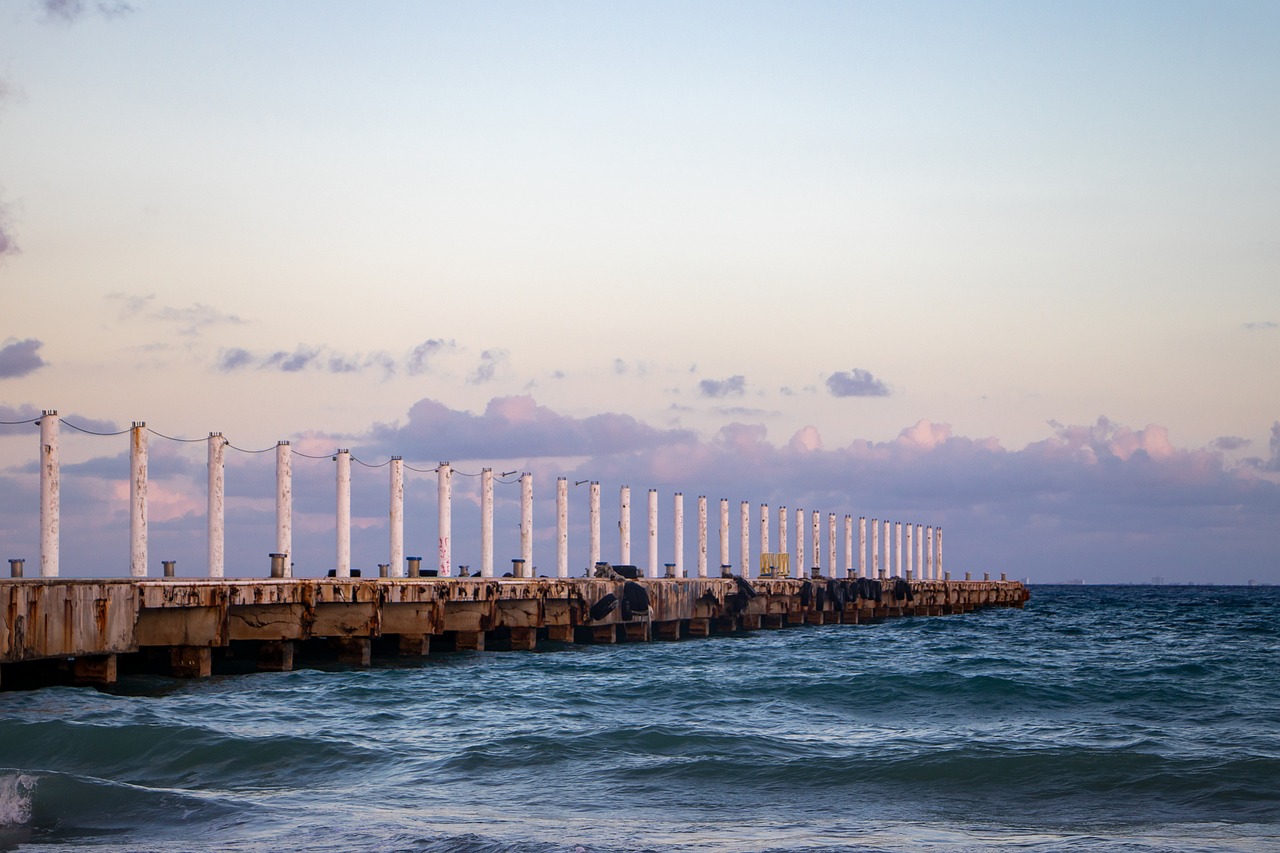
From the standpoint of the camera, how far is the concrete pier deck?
74.6 feet

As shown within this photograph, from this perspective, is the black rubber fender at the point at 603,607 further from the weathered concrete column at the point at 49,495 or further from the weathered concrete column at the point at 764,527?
the weathered concrete column at the point at 764,527

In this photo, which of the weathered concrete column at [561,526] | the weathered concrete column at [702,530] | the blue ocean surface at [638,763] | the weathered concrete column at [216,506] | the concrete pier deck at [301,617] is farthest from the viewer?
the weathered concrete column at [702,530]

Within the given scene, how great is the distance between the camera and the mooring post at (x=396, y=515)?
37.7m

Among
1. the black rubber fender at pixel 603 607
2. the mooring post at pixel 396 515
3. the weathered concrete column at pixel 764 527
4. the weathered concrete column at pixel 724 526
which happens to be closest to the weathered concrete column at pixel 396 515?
the mooring post at pixel 396 515

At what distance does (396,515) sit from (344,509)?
2.58 m

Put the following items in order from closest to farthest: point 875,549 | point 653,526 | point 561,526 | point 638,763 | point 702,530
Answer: point 638,763
point 561,526
point 653,526
point 702,530
point 875,549

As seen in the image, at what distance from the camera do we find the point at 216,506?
1209 inches

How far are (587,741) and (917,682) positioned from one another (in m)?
12.4

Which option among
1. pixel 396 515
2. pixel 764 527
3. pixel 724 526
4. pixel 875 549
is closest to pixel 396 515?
pixel 396 515

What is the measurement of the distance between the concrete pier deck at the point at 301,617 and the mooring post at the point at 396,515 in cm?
248

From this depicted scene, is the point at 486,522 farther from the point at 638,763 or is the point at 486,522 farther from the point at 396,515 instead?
A: the point at 638,763

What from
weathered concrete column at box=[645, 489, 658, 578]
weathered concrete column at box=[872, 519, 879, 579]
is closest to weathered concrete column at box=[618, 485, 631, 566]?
weathered concrete column at box=[645, 489, 658, 578]

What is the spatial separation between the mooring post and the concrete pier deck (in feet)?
8.15

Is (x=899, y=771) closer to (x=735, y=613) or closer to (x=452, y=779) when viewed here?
(x=452, y=779)
